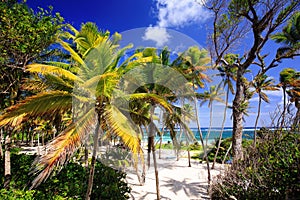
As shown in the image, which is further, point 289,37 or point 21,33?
point 289,37

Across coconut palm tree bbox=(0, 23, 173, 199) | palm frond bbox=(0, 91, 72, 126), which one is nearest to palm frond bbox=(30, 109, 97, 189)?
coconut palm tree bbox=(0, 23, 173, 199)

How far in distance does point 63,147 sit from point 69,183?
2711mm

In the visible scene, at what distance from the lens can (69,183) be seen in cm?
681

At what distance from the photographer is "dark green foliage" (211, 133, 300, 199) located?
5.04m

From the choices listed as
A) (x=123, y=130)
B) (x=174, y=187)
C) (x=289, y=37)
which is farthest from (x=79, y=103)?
(x=289, y=37)

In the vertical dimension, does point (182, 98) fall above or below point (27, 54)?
below

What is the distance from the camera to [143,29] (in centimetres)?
888

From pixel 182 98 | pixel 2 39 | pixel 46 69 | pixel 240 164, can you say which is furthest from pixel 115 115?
pixel 182 98

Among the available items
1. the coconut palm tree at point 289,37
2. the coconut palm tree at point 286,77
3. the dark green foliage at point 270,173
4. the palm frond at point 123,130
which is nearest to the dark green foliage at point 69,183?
the palm frond at point 123,130

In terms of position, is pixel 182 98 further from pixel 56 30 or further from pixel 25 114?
pixel 25 114

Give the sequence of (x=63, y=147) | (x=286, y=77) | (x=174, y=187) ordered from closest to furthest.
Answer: (x=63, y=147) → (x=174, y=187) → (x=286, y=77)

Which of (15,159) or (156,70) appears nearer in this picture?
(15,159)

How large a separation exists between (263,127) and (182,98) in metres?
5.56

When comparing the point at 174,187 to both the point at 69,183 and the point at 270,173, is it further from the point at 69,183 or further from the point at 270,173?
the point at 270,173
